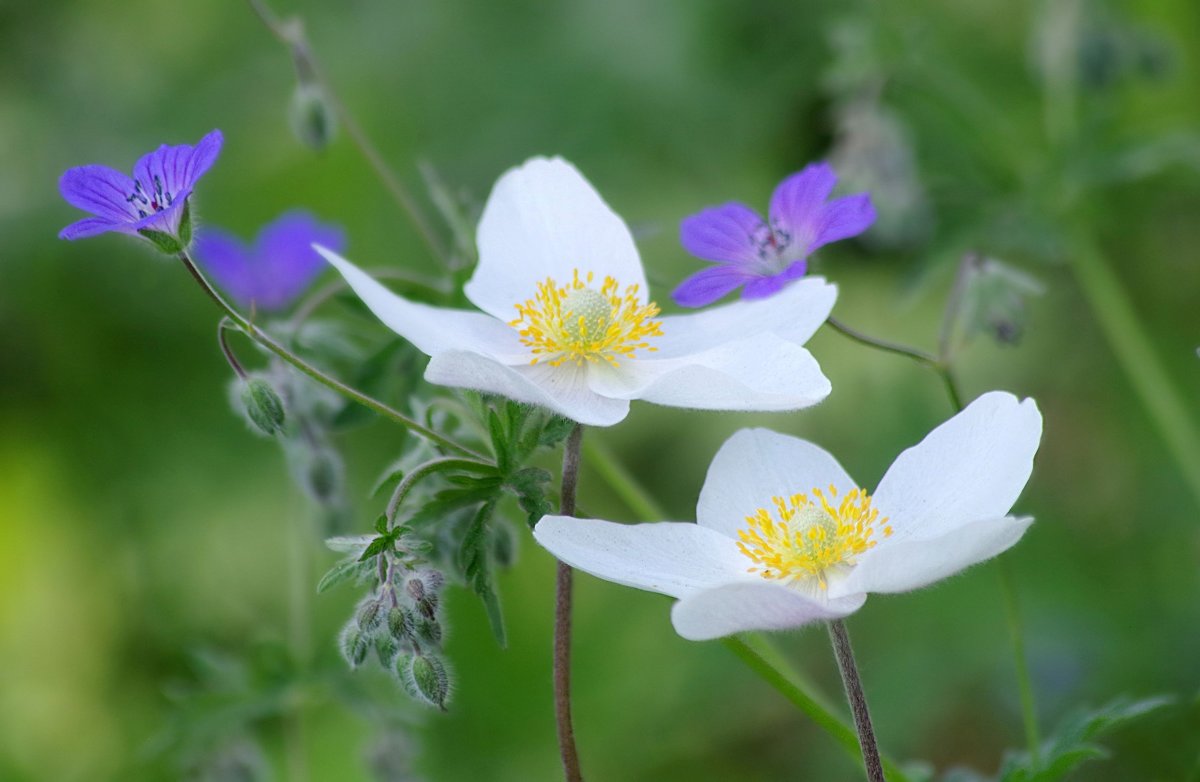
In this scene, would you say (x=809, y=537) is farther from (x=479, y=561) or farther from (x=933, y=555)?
(x=479, y=561)

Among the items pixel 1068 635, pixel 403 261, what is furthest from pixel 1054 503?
pixel 403 261

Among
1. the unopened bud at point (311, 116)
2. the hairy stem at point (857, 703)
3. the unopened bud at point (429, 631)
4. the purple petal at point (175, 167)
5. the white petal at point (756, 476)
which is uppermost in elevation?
the unopened bud at point (311, 116)

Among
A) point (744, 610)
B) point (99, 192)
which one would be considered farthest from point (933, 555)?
point (99, 192)

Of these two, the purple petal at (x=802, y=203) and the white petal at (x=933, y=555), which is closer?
the white petal at (x=933, y=555)

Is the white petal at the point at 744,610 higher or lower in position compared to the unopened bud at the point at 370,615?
lower

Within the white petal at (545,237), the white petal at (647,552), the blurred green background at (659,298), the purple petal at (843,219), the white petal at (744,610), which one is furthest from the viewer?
the blurred green background at (659,298)

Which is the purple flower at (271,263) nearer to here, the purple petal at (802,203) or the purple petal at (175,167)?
the purple petal at (175,167)

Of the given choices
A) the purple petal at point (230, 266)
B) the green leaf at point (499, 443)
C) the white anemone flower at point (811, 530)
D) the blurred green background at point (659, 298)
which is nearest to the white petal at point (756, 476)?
the white anemone flower at point (811, 530)

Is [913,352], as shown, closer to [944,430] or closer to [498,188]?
[944,430]
